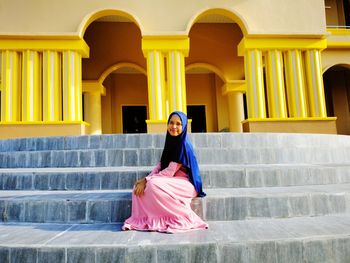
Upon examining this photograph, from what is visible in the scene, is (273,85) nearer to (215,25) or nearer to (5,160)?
(215,25)

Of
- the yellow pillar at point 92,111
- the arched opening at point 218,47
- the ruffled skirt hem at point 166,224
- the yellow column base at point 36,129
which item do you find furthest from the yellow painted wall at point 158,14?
the ruffled skirt hem at point 166,224

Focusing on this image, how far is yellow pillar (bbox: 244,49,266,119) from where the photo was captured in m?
9.11

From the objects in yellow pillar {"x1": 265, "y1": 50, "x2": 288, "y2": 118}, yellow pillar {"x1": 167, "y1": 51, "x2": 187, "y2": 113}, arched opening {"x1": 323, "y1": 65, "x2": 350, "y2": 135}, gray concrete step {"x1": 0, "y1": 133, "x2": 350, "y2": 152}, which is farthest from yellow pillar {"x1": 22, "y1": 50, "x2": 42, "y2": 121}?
arched opening {"x1": 323, "y1": 65, "x2": 350, "y2": 135}

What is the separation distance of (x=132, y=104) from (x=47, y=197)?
11.1 meters

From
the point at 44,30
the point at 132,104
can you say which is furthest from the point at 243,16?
the point at 132,104

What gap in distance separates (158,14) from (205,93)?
6.21m

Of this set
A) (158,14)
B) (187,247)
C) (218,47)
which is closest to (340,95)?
(218,47)

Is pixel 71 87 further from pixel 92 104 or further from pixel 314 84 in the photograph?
pixel 314 84

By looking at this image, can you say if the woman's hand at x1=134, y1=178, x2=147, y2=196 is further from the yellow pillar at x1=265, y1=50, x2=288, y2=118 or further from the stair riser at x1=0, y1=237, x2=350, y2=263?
the yellow pillar at x1=265, y1=50, x2=288, y2=118

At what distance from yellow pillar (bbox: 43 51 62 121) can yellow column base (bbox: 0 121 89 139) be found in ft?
0.77

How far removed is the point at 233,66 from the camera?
40.6 ft

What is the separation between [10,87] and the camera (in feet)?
28.4

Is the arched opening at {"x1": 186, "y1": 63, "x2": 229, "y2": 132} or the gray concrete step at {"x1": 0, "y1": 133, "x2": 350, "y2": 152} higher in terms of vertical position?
the arched opening at {"x1": 186, "y1": 63, "x2": 229, "y2": 132}

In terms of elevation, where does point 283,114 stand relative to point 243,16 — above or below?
below
